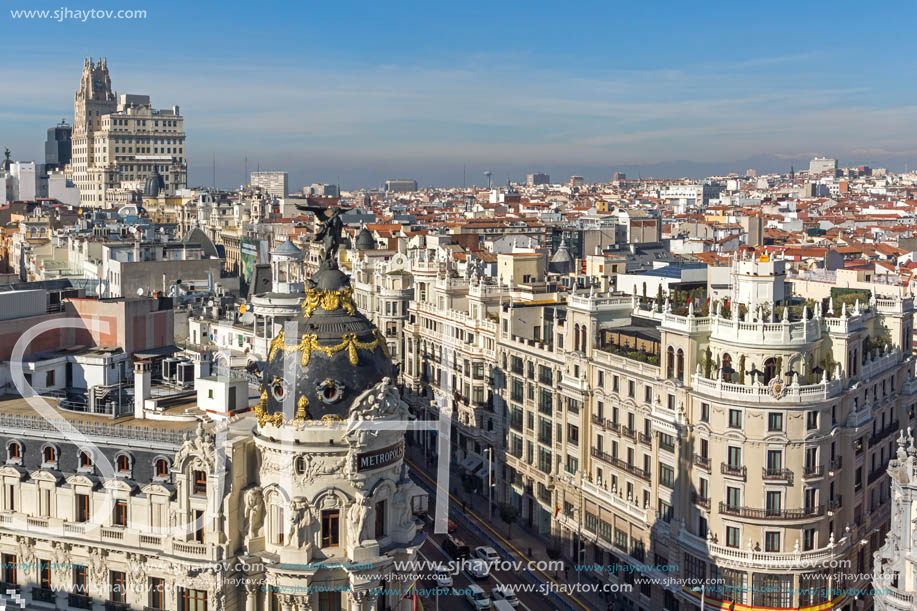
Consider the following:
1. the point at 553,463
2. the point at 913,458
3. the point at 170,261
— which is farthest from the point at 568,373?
the point at 170,261

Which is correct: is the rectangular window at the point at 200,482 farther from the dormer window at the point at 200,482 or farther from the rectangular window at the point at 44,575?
the rectangular window at the point at 44,575

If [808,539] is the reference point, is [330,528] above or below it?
above

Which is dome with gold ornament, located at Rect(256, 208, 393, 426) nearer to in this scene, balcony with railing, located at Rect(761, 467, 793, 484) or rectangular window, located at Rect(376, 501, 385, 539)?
rectangular window, located at Rect(376, 501, 385, 539)

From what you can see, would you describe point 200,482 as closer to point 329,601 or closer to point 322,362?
point 329,601

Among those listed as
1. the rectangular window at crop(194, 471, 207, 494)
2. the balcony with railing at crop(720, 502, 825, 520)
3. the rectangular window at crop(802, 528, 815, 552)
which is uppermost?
the rectangular window at crop(194, 471, 207, 494)

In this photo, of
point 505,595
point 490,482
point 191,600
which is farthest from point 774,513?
point 191,600

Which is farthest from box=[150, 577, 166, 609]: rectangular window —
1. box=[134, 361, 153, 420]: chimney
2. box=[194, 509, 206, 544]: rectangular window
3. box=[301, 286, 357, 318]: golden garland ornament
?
box=[301, 286, 357, 318]: golden garland ornament

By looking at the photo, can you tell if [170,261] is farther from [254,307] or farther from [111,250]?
[254,307]
